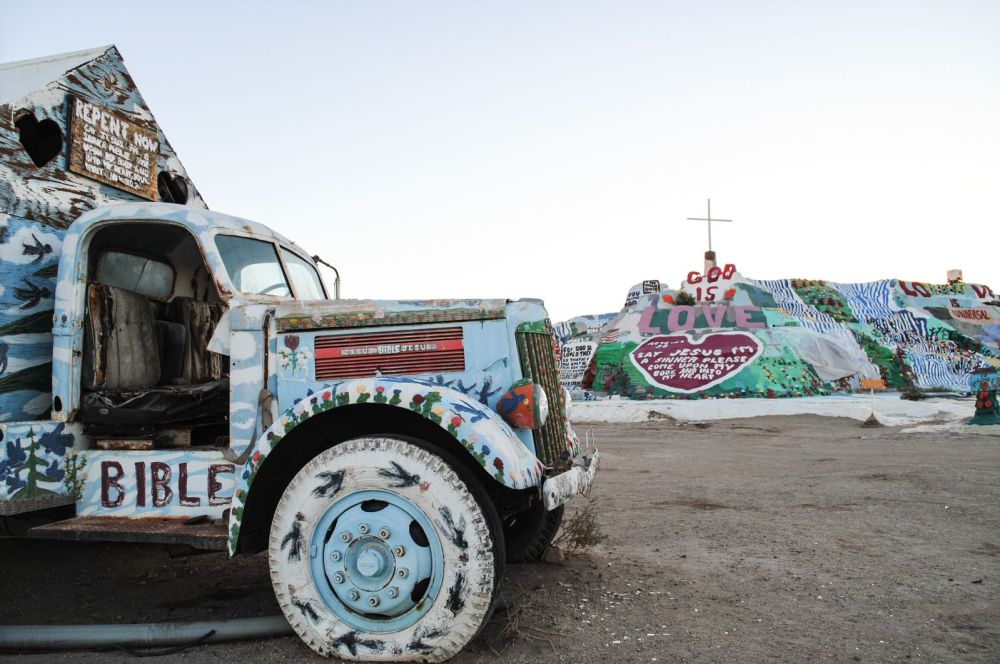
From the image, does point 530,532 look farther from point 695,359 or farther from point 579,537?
point 695,359

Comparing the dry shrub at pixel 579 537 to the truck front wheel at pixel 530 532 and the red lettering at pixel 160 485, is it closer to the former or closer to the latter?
the truck front wheel at pixel 530 532

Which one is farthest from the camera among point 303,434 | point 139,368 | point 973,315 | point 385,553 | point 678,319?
point 973,315

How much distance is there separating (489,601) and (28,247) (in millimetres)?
3349

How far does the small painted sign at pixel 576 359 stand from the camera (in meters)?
25.4

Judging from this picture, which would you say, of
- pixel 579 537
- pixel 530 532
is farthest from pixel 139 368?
pixel 579 537

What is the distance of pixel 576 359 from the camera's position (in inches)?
1015

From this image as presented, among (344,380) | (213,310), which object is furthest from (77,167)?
(344,380)

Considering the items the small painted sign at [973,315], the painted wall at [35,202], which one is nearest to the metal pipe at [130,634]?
the painted wall at [35,202]

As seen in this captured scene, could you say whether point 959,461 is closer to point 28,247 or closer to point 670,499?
point 670,499

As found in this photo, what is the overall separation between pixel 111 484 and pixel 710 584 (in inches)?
139

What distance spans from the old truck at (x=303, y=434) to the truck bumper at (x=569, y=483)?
0.02 m

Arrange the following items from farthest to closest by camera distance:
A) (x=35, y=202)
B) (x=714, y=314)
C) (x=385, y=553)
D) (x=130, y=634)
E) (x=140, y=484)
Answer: (x=714, y=314), (x=35, y=202), (x=140, y=484), (x=130, y=634), (x=385, y=553)

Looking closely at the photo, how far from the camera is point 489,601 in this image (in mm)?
3053

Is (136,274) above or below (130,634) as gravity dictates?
above
